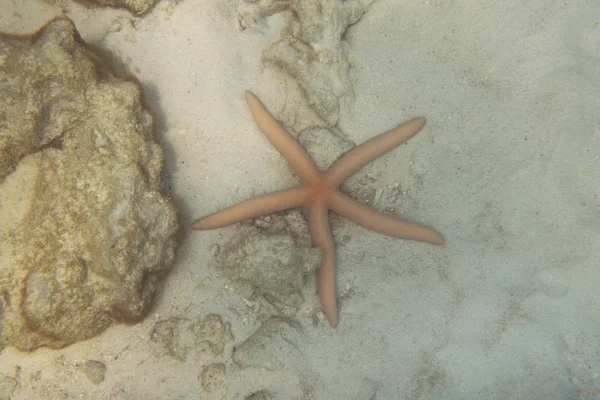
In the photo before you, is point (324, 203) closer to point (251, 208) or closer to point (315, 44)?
point (251, 208)

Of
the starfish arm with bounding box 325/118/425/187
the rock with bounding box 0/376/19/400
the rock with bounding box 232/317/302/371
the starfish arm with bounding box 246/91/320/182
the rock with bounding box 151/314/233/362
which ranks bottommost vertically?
the rock with bounding box 232/317/302/371

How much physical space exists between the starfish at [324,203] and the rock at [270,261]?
8.7 inches

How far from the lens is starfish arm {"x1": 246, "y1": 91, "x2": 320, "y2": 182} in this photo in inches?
142

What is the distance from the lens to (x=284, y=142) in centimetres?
362

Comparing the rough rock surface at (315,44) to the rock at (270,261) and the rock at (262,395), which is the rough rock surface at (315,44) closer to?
the rock at (270,261)

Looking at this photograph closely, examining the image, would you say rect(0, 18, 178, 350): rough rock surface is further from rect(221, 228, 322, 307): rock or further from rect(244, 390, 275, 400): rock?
rect(244, 390, 275, 400): rock

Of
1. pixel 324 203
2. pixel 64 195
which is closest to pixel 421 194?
pixel 324 203

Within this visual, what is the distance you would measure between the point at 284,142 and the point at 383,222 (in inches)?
48.8

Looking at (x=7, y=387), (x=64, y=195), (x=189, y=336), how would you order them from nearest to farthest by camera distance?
(x=64, y=195) < (x=7, y=387) < (x=189, y=336)

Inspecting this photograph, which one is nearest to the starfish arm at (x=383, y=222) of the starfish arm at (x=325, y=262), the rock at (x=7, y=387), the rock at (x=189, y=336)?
the starfish arm at (x=325, y=262)

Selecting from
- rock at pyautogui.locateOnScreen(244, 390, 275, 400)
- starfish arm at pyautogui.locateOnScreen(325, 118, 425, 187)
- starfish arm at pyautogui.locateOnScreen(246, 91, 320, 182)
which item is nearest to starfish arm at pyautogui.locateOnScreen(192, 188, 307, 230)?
starfish arm at pyautogui.locateOnScreen(246, 91, 320, 182)

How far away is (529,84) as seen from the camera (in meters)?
3.73

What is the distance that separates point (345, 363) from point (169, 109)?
2.98 meters

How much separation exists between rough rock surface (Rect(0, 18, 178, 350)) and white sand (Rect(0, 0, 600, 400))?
1.59 ft
